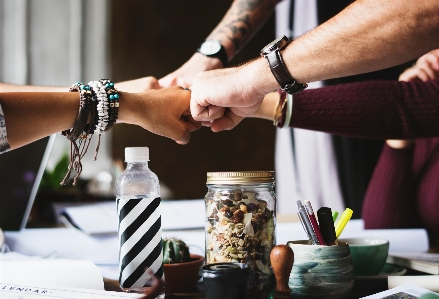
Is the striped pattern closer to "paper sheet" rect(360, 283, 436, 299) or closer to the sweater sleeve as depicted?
"paper sheet" rect(360, 283, 436, 299)

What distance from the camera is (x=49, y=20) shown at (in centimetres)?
190

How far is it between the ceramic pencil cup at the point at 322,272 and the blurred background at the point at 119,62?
48.8 inches

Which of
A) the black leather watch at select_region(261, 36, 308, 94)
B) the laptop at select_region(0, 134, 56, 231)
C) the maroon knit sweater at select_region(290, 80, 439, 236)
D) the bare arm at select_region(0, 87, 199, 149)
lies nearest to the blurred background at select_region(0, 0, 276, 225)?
the laptop at select_region(0, 134, 56, 231)

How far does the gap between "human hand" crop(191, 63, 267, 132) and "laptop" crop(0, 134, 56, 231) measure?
505 mm

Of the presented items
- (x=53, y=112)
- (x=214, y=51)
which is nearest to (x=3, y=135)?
(x=53, y=112)

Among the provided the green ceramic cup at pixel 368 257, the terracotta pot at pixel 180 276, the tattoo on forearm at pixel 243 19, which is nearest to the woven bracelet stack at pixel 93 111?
the terracotta pot at pixel 180 276

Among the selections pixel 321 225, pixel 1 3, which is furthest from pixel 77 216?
pixel 1 3

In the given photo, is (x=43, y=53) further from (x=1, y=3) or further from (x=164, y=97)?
(x=164, y=97)

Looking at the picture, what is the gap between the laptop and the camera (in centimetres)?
116

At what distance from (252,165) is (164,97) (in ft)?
3.38

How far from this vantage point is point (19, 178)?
122 centimetres

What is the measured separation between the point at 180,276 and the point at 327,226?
23 centimetres

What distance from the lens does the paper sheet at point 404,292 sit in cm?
54

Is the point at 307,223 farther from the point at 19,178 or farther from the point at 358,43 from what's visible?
the point at 19,178
